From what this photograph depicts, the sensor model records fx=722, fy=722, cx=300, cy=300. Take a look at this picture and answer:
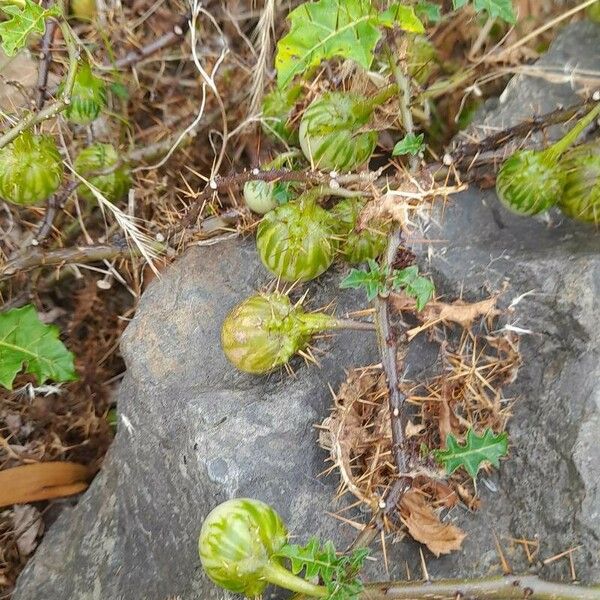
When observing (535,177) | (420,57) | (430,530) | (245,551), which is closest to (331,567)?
(245,551)

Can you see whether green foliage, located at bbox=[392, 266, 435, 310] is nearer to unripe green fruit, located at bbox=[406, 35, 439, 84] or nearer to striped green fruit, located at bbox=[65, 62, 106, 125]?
unripe green fruit, located at bbox=[406, 35, 439, 84]

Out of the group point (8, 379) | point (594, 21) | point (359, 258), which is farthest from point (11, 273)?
point (594, 21)

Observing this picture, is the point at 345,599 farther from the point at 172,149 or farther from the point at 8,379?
the point at 172,149

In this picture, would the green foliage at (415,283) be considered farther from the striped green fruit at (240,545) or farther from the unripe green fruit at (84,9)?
the unripe green fruit at (84,9)

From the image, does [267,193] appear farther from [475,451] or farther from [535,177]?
[475,451]

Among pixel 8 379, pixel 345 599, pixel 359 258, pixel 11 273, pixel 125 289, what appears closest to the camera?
pixel 345 599

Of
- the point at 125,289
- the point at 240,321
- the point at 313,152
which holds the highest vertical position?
the point at 313,152
